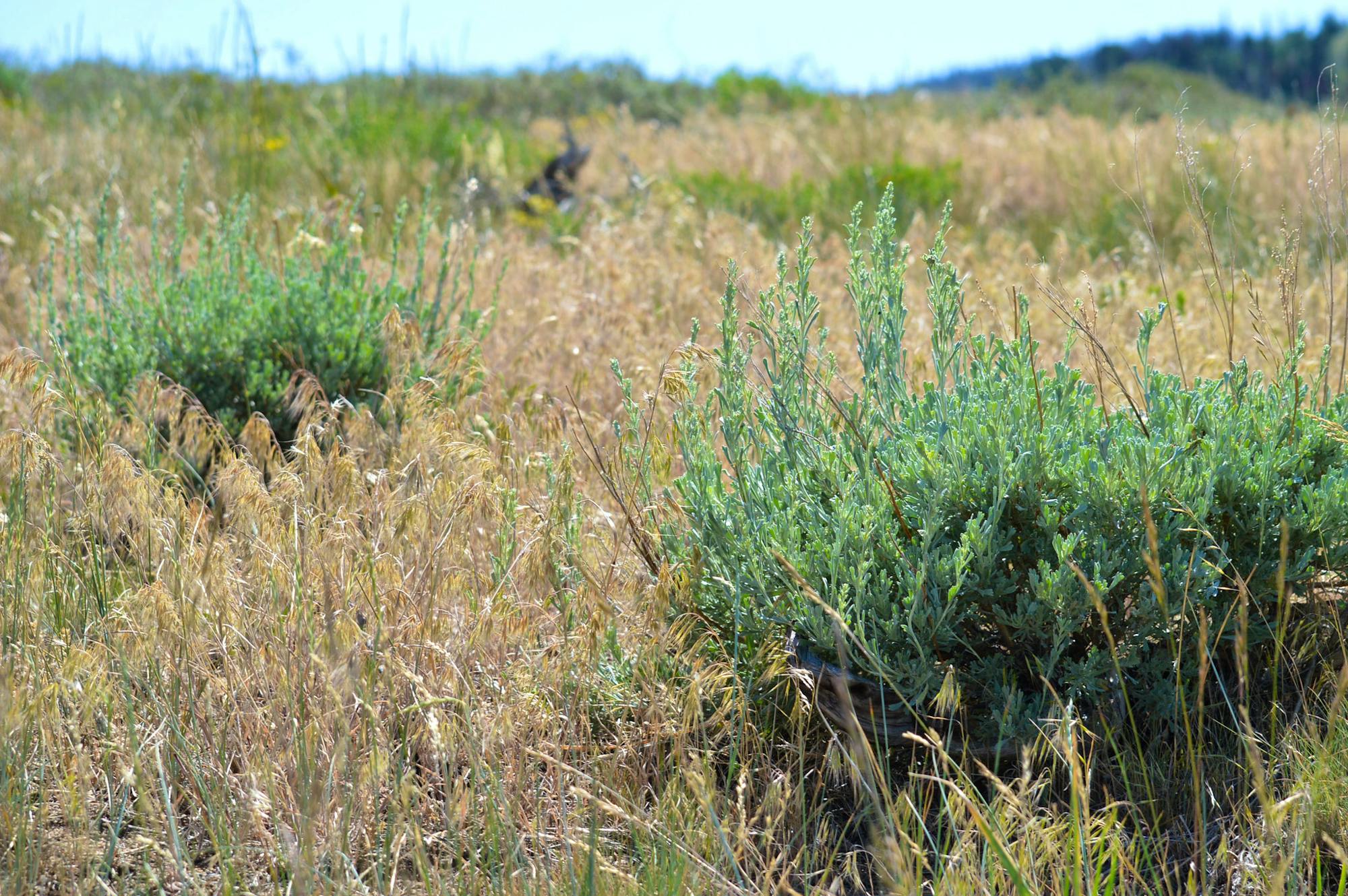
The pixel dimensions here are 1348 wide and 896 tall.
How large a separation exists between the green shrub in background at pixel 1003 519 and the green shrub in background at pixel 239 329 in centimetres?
144

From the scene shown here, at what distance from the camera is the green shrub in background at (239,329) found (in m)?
3.32

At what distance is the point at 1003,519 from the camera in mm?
2105

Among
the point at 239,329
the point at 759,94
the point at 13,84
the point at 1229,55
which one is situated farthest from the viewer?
the point at 1229,55

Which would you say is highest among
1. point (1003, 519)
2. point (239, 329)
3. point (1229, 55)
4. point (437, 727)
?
point (1229, 55)

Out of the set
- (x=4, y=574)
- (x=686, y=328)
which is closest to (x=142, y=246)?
(x=686, y=328)

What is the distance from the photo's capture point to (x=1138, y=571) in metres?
1.98

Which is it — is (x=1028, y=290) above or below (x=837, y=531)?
above

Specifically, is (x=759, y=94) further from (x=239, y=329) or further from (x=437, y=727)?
(x=437, y=727)

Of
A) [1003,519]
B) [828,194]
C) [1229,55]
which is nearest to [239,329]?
[1003,519]

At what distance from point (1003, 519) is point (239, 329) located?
7.93 ft

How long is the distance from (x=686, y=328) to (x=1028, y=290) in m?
1.69

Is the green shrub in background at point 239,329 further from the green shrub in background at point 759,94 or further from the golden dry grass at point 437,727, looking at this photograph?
the green shrub in background at point 759,94

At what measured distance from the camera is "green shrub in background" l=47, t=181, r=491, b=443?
3320 millimetres

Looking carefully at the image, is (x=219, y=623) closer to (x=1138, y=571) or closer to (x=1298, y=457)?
(x=1138, y=571)
